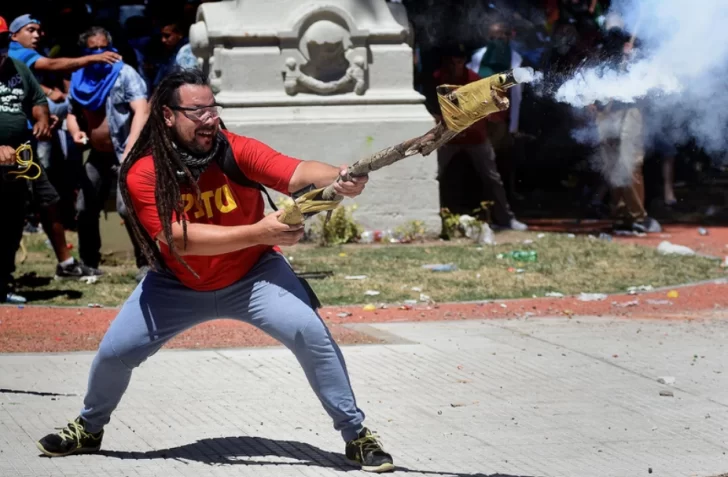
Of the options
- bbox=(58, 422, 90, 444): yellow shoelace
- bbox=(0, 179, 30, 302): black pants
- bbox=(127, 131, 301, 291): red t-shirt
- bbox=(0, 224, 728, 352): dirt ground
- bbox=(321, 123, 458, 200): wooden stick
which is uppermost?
bbox=(321, 123, 458, 200): wooden stick

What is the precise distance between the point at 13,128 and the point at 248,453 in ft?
15.2

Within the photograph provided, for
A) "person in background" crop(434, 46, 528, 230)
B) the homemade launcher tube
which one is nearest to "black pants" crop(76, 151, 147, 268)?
"person in background" crop(434, 46, 528, 230)

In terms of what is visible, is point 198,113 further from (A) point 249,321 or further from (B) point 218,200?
(A) point 249,321

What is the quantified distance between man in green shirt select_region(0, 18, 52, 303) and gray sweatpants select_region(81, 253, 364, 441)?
4.13 metres

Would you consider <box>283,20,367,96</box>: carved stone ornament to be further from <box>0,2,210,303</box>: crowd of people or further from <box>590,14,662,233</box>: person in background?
<box>590,14,662,233</box>: person in background

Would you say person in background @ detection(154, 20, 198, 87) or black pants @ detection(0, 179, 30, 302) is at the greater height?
person in background @ detection(154, 20, 198, 87)

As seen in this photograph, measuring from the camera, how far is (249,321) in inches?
209

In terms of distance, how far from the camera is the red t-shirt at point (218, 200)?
522 cm

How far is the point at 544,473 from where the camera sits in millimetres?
5215

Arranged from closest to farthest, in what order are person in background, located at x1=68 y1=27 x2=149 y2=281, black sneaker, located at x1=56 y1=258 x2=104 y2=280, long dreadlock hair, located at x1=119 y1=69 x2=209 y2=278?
long dreadlock hair, located at x1=119 y1=69 x2=209 y2=278 → person in background, located at x1=68 y1=27 x2=149 y2=281 → black sneaker, located at x1=56 y1=258 x2=104 y2=280

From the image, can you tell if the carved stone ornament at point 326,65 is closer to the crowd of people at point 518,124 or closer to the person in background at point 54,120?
the crowd of people at point 518,124

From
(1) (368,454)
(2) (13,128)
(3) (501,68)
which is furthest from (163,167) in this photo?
(3) (501,68)

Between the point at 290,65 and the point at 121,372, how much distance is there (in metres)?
7.68

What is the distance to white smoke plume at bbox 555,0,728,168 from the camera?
559 centimetres
